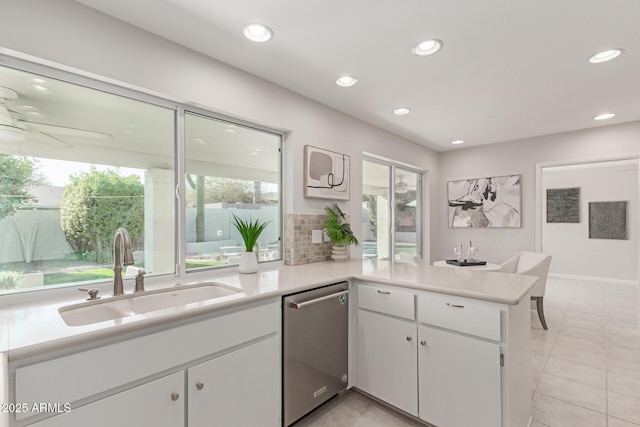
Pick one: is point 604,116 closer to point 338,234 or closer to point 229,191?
point 338,234

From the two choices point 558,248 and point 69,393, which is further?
point 558,248

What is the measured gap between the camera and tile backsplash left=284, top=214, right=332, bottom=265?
8.50ft

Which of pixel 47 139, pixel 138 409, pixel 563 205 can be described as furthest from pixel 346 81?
pixel 563 205

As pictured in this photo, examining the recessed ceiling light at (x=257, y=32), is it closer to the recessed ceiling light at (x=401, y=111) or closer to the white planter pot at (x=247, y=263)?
the white planter pot at (x=247, y=263)

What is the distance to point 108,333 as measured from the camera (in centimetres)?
105

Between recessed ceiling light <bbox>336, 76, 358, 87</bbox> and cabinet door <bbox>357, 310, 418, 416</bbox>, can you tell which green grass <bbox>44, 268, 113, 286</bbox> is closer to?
cabinet door <bbox>357, 310, 418, 416</bbox>

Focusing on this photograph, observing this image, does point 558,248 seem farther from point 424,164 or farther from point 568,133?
point 424,164

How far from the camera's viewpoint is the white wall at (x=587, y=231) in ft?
17.6

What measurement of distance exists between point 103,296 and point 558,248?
24.8ft

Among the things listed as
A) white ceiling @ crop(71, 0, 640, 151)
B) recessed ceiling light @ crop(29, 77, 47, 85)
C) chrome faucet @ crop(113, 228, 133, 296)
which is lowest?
chrome faucet @ crop(113, 228, 133, 296)

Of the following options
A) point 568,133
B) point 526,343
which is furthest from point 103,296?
point 568,133

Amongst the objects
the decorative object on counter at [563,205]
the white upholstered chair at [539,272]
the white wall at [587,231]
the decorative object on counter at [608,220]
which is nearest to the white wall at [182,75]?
the white upholstered chair at [539,272]

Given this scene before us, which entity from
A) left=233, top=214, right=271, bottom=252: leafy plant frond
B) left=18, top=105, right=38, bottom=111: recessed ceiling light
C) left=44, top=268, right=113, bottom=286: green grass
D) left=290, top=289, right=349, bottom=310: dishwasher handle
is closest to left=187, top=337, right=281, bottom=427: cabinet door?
left=290, top=289, right=349, bottom=310: dishwasher handle

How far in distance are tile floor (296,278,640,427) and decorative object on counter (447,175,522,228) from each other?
1417 mm
